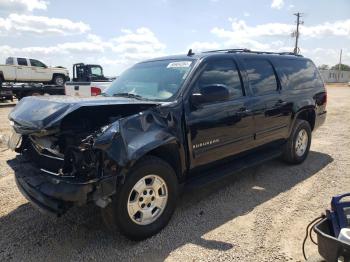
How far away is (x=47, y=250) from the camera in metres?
3.57

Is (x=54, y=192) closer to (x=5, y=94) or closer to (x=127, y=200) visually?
(x=127, y=200)

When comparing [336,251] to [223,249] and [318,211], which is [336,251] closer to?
[223,249]

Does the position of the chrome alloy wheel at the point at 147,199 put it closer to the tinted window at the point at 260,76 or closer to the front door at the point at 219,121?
the front door at the point at 219,121

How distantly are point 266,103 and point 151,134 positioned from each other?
2.38 m

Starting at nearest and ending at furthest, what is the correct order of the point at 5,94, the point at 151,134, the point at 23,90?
the point at 151,134
the point at 5,94
the point at 23,90

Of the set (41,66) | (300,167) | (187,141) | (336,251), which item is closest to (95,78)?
(41,66)

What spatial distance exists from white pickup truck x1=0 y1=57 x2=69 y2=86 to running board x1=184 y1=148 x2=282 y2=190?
19.6m

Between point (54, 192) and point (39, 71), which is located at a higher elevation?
point (39, 71)

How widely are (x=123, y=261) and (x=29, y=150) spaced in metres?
1.68

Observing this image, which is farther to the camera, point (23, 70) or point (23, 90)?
point (23, 70)

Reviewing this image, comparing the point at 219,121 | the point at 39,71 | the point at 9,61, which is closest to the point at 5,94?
the point at 9,61

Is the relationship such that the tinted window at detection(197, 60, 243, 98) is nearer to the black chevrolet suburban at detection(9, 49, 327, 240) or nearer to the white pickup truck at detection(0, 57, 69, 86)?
the black chevrolet suburban at detection(9, 49, 327, 240)

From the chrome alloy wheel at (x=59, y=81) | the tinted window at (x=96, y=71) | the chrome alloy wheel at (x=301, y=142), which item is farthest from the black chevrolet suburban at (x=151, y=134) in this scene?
the chrome alloy wheel at (x=59, y=81)

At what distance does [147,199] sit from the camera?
3.70 metres
